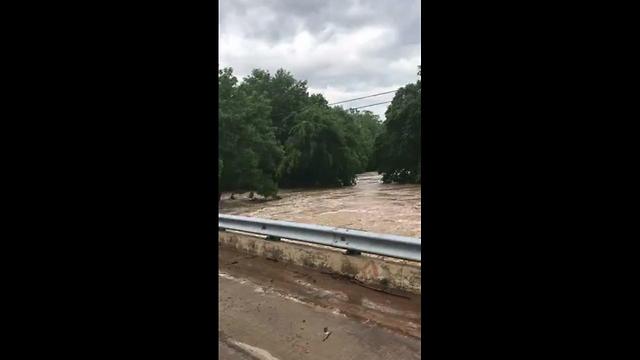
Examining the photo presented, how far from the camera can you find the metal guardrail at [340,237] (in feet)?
13.5

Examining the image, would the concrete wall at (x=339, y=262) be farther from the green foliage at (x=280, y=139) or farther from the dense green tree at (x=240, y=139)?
the dense green tree at (x=240, y=139)

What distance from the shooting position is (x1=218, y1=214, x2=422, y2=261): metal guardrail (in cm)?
411

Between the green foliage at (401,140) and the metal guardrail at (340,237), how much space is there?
20.1 meters

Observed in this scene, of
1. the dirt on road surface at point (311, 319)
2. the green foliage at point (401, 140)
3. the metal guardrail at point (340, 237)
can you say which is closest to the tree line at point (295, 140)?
the green foliage at point (401, 140)

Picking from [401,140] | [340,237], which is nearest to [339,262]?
[340,237]

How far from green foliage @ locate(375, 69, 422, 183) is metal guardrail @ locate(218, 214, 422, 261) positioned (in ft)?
65.8

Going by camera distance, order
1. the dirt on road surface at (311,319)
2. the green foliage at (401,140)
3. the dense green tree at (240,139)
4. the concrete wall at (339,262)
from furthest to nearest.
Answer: the green foliage at (401,140) → the dense green tree at (240,139) → the concrete wall at (339,262) → the dirt on road surface at (311,319)

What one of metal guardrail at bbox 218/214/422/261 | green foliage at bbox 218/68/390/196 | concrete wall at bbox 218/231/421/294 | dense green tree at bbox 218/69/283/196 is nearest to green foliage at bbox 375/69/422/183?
green foliage at bbox 218/68/390/196

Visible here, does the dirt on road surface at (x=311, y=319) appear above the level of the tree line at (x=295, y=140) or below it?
below

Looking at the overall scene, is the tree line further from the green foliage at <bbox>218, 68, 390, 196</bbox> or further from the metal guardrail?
the metal guardrail
